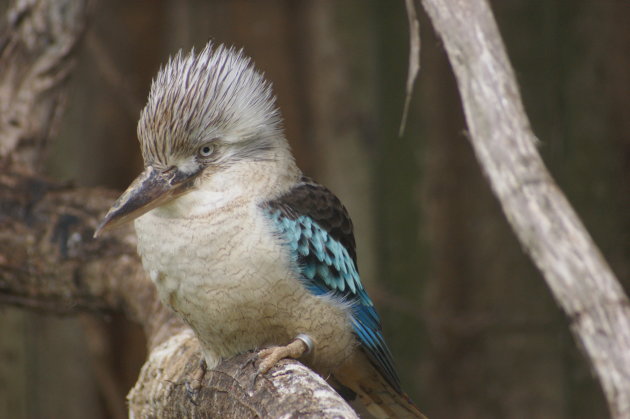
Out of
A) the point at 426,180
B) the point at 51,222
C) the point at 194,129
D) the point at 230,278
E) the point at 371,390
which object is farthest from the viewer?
the point at 426,180

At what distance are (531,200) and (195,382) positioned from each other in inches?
43.6

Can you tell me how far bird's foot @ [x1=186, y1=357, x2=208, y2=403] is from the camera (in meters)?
2.22

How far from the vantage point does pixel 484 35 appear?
1.77m

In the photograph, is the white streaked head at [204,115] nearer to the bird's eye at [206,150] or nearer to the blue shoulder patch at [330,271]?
the bird's eye at [206,150]

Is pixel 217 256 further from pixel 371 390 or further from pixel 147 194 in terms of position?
pixel 371 390

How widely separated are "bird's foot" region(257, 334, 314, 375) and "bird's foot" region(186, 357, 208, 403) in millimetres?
253

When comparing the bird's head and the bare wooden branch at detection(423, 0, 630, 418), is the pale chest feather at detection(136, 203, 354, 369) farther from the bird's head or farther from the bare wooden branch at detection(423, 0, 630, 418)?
the bare wooden branch at detection(423, 0, 630, 418)

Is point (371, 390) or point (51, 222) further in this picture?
point (51, 222)

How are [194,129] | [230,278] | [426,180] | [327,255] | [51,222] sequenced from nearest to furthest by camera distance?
[230,278]
[194,129]
[327,255]
[51,222]
[426,180]

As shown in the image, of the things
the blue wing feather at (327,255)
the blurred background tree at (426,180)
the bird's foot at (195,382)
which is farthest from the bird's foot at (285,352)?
the blurred background tree at (426,180)

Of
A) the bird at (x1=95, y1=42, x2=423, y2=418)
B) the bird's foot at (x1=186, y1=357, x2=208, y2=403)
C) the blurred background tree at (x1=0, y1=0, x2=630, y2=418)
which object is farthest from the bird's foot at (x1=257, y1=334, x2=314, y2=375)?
the blurred background tree at (x1=0, y1=0, x2=630, y2=418)

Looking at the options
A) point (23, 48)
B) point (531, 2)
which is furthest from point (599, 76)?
point (23, 48)

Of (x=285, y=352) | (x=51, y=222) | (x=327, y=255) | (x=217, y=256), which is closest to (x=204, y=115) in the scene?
(x=217, y=256)

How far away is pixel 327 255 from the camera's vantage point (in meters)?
2.26
